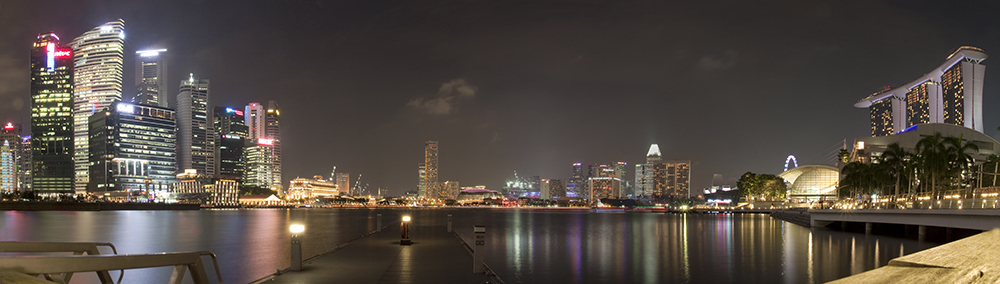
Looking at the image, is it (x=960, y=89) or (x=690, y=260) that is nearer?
(x=690, y=260)

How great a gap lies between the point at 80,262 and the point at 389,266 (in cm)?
1696

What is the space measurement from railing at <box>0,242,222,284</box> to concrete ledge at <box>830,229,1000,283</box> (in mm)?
5001

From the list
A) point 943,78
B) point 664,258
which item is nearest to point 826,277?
→ point 664,258

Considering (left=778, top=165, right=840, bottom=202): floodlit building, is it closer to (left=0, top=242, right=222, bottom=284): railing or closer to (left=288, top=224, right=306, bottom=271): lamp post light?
(left=288, top=224, right=306, bottom=271): lamp post light

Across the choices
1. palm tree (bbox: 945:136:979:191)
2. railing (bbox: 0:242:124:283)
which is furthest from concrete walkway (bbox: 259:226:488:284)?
palm tree (bbox: 945:136:979:191)

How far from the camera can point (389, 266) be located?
2130cm

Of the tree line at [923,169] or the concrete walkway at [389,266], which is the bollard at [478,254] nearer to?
the concrete walkway at [389,266]

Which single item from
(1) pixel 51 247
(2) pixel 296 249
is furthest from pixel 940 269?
(2) pixel 296 249

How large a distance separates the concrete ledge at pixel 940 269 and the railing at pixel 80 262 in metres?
5.00

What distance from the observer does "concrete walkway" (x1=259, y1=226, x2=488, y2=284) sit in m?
18.0

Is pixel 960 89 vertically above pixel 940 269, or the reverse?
pixel 960 89

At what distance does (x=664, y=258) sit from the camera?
3781 centimetres

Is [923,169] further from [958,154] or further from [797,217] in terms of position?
[797,217]

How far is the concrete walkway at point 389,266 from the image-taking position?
18031 mm
